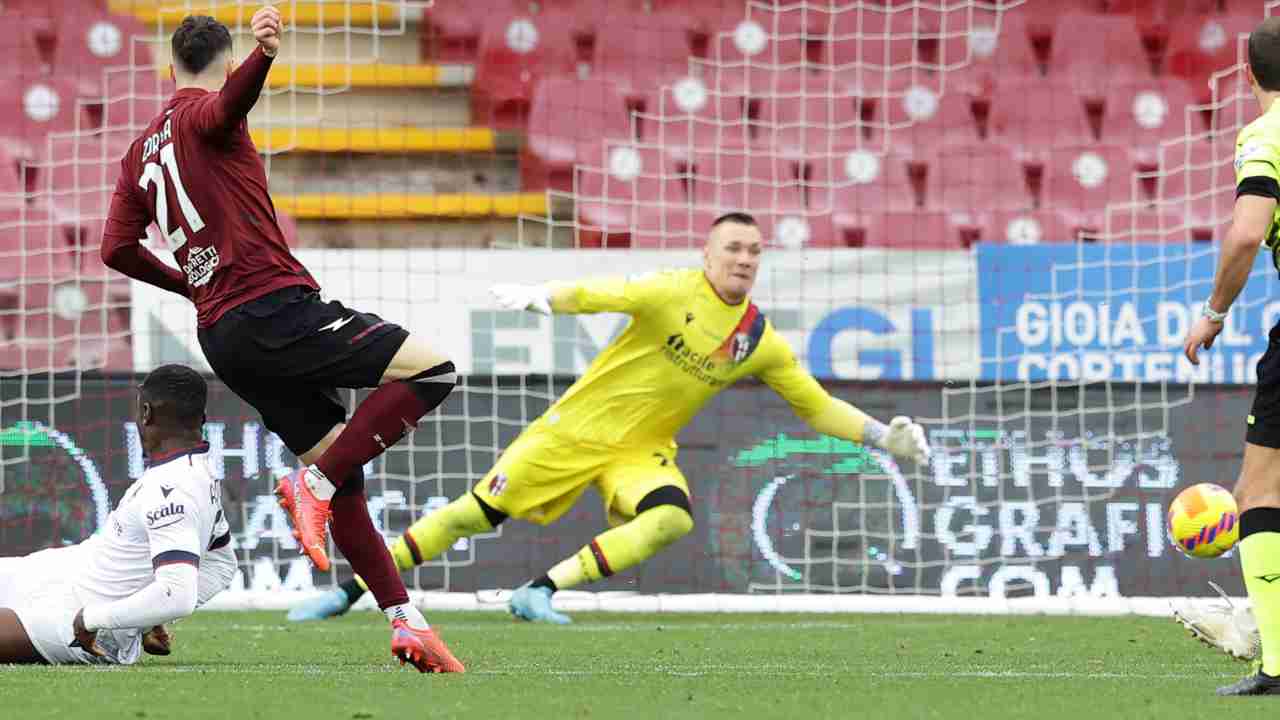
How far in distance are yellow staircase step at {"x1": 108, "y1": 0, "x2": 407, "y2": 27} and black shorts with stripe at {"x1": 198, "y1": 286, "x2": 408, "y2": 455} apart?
6.23 metres

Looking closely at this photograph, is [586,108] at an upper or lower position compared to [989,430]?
upper

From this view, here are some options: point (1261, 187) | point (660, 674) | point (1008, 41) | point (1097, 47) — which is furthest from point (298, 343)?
point (1097, 47)

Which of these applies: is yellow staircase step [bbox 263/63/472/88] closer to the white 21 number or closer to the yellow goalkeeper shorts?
the yellow goalkeeper shorts

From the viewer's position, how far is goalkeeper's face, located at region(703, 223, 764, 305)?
7891 mm

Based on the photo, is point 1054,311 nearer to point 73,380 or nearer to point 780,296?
point 780,296

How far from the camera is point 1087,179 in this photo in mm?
12641

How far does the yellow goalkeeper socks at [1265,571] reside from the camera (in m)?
4.46

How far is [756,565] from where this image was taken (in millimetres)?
8930

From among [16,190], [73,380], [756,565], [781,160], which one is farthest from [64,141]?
[756,565]

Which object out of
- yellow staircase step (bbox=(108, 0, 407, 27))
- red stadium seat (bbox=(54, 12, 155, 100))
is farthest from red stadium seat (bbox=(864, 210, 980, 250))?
red stadium seat (bbox=(54, 12, 155, 100))

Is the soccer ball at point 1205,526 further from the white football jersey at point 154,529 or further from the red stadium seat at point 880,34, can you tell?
the red stadium seat at point 880,34

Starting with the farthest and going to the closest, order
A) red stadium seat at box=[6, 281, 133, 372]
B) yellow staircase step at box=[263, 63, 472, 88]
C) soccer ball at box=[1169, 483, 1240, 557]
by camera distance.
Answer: yellow staircase step at box=[263, 63, 472, 88]
red stadium seat at box=[6, 281, 133, 372]
soccer ball at box=[1169, 483, 1240, 557]

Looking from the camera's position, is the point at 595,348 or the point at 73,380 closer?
the point at 73,380

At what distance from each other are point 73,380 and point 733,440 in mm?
3073
